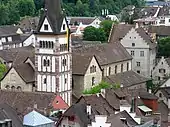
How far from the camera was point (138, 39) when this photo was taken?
390ft


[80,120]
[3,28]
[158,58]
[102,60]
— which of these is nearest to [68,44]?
[102,60]

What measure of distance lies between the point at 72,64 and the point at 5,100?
15169mm

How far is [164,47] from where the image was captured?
415 ft

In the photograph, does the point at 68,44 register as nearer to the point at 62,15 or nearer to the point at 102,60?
the point at 62,15

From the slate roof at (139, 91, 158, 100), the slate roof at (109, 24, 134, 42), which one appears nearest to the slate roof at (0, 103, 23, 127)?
the slate roof at (139, 91, 158, 100)

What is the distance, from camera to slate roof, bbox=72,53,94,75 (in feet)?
327

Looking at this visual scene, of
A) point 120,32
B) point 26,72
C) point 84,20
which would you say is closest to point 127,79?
point 26,72

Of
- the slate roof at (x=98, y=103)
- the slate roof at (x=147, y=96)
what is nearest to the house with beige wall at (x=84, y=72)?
the slate roof at (x=147, y=96)

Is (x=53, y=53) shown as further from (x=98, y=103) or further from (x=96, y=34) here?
(x=96, y=34)

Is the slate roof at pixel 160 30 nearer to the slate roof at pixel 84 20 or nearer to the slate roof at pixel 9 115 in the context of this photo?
the slate roof at pixel 84 20

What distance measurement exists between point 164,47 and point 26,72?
35.1 meters

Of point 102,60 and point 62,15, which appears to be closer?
point 62,15

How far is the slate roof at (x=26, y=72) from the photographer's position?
96625 millimetres

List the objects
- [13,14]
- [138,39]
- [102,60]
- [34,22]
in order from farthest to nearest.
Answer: [13,14] → [34,22] → [138,39] → [102,60]
